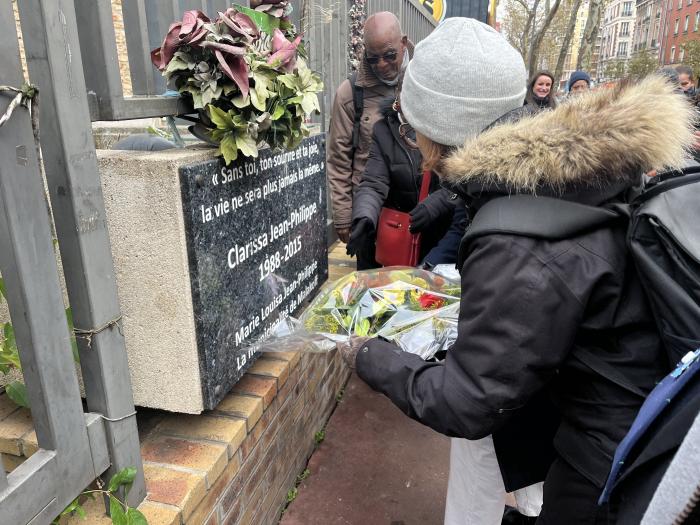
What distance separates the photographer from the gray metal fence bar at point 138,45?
5.29 feet

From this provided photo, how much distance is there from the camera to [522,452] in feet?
5.58

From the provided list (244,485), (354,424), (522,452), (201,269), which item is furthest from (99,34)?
(354,424)

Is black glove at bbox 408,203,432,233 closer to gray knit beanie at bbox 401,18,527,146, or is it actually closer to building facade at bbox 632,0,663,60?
gray knit beanie at bbox 401,18,527,146

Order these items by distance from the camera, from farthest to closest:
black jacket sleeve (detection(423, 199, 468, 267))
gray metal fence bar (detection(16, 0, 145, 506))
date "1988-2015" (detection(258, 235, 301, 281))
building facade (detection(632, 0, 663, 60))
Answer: building facade (detection(632, 0, 663, 60)), black jacket sleeve (detection(423, 199, 468, 267)), date "1988-2015" (detection(258, 235, 301, 281)), gray metal fence bar (detection(16, 0, 145, 506))

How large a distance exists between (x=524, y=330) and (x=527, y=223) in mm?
229

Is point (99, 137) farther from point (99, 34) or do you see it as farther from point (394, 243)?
point (394, 243)

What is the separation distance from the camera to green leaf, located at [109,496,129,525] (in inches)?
51.4

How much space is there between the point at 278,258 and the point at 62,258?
98 centimetres

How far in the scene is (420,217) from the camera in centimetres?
276

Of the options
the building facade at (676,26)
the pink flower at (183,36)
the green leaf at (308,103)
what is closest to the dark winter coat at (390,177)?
the green leaf at (308,103)

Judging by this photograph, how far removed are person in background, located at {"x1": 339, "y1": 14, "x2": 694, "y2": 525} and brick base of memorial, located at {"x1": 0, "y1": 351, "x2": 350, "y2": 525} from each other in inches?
27.2

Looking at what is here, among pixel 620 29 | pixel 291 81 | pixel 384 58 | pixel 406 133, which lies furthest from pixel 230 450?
pixel 620 29

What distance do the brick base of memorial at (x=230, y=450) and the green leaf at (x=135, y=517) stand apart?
0.33ft

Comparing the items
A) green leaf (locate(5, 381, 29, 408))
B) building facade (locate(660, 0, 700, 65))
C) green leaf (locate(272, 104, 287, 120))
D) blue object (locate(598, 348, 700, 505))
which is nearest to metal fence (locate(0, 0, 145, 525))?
green leaf (locate(5, 381, 29, 408))
